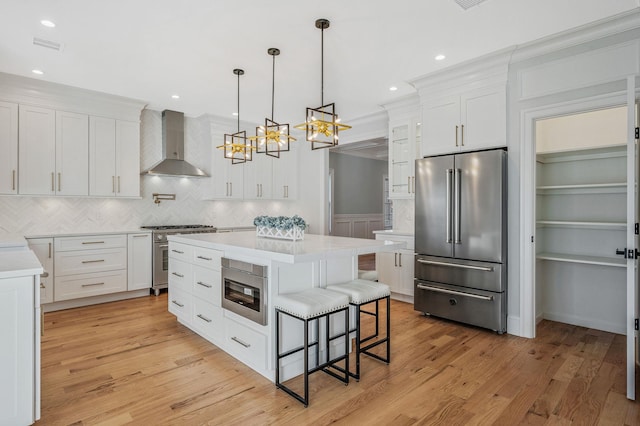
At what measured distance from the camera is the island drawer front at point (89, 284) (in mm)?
4305

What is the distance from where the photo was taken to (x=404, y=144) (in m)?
5.01

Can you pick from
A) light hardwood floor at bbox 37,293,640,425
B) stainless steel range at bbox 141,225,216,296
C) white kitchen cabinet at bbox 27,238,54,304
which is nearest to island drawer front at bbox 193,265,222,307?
light hardwood floor at bbox 37,293,640,425

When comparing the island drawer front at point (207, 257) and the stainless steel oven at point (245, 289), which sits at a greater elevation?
the island drawer front at point (207, 257)

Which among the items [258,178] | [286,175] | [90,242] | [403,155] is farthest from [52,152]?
[403,155]

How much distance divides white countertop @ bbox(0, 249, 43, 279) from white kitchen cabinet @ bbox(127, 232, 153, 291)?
2.49 m

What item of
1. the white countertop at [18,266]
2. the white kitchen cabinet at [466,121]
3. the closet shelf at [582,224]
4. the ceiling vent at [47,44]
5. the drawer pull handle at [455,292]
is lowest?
the drawer pull handle at [455,292]

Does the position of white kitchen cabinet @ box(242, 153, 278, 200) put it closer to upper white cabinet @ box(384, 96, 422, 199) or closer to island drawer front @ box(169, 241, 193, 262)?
upper white cabinet @ box(384, 96, 422, 199)

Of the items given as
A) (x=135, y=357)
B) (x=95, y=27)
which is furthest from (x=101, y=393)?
(x=95, y=27)

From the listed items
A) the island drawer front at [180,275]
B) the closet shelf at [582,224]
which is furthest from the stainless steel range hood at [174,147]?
the closet shelf at [582,224]

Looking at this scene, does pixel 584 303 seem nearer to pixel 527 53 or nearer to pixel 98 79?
pixel 527 53

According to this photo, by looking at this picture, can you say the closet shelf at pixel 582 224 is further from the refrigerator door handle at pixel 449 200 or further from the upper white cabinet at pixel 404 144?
the upper white cabinet at pixel 404 144

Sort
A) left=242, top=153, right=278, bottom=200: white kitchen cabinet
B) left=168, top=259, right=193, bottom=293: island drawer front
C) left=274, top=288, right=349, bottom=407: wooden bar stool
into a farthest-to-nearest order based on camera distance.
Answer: left=242, top=153, right=278, bottom=200: white kitchen cabinet < left=168, top=259, right=193, bottom=293: island drawer front < left=274, top=288, right=349, bottom=407: wooden bar stool

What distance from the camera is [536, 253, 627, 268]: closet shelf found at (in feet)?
11.0

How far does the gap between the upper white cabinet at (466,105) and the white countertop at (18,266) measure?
374cm
